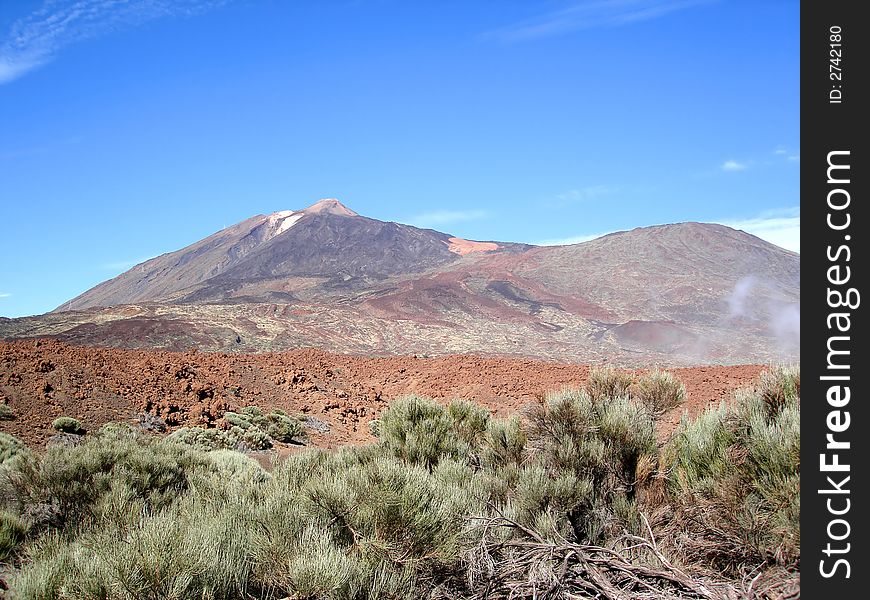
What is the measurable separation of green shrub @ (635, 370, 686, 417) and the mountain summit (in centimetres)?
2448

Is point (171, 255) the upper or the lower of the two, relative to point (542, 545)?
upper

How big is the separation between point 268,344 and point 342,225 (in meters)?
62.8

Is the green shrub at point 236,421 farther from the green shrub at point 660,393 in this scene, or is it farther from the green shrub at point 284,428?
the green shrub at point 660,393

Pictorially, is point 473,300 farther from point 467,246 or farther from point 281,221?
point 281,221

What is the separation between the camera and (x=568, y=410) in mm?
6461

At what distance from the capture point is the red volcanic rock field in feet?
35.3

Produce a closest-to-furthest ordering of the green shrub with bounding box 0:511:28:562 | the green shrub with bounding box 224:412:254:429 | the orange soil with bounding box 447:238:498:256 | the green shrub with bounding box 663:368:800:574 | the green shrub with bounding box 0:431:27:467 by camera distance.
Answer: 1. the green shrub with bounding box 663:368:800:574
2. the green shrub with bounding box 0:511:28:562
3. the green shrub with bounding box 0:431:27:467
4. the green shrub with bounding box 224:412:254:429
5. the orange soil with bounding box 447:238:498:256

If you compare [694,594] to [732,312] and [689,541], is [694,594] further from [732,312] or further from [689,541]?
[732,312]

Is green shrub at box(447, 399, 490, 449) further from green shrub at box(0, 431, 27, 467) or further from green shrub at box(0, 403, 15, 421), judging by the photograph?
green shrub at box(0, 403, 15, 421)

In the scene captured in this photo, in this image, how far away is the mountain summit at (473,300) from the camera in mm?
36375

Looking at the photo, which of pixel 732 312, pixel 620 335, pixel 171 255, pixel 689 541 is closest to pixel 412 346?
pixel 620 335

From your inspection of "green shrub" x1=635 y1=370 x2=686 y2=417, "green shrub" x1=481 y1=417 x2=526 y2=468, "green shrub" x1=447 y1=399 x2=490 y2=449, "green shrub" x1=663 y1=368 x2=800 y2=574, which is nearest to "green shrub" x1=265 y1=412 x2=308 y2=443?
"green shrub" x1=447 y1=399 x2=490 y2=449
